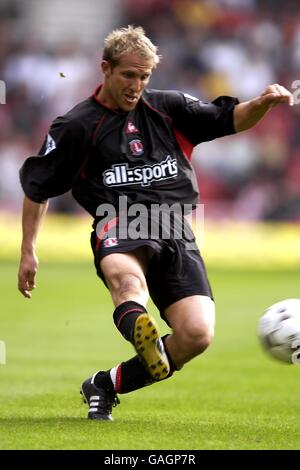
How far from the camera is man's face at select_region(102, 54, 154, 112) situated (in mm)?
5918

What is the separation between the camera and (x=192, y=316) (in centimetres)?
583

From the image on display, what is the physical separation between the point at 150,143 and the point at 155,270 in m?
0.76

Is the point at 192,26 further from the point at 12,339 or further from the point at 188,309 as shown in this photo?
the point at 188,309

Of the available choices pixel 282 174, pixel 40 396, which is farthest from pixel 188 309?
pixel 282 174

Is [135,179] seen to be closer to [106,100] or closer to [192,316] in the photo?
[106,100]

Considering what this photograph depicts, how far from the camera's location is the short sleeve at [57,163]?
19.6 ft

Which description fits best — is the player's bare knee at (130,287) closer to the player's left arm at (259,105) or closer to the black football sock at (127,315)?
the black football sock at (127,315)

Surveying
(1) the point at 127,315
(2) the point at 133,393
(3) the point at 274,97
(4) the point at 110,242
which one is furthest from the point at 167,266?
(2) the point at 133,393

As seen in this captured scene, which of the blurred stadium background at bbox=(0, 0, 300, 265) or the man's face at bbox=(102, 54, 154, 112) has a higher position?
the blurred stadium background at bbox=(0, 0, 300, 265)

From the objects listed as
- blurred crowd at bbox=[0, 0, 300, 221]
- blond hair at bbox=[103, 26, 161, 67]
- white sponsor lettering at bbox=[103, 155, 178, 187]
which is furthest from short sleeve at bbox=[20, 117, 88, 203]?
blurred crowd at bbox=[0, 0, 300, 221]

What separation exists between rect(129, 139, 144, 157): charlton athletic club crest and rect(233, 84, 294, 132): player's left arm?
59cm

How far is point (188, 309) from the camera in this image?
589 centimetres

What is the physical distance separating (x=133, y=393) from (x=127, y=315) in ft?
8.03

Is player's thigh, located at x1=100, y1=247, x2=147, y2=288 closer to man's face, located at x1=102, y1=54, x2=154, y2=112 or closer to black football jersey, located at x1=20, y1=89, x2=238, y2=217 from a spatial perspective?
black football jersey, located at x1=20, y1=89, x2=238, y2=217
